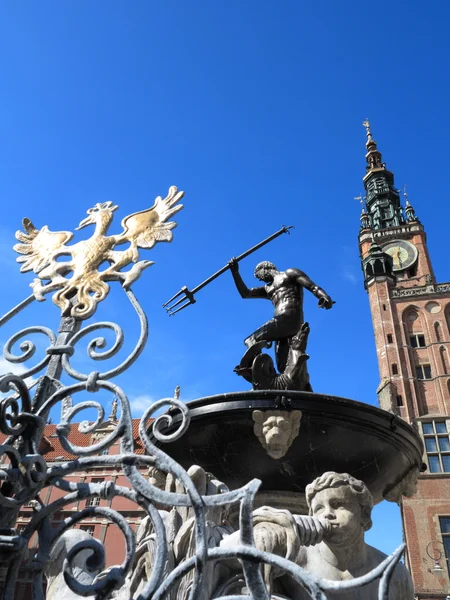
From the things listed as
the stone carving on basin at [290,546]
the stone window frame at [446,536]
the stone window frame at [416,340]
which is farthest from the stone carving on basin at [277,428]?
the stone window frame at [416,340]

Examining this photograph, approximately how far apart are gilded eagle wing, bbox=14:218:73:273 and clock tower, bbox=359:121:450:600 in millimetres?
19193

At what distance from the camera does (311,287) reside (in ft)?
14.2

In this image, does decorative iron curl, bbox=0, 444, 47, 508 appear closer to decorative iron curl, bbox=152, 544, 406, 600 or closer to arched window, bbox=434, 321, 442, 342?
decorative iron curl, bbox=152, 544, 406, 600

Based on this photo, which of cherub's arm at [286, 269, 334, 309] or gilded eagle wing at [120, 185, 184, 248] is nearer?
gilded eagle wing at [120, 185, 184, 248]

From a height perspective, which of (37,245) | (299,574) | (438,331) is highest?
(438,331)

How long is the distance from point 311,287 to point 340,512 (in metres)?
2.42

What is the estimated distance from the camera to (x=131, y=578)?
2.21 meters

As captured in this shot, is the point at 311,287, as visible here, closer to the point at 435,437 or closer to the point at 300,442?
the point at 300,442

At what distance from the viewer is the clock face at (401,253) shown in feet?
107

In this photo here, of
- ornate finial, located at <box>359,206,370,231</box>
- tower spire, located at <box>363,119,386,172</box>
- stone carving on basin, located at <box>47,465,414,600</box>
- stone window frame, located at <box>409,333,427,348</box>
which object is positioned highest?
tower spire, located at <box>363,119,386,172</box>

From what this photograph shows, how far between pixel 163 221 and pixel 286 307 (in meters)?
2.23

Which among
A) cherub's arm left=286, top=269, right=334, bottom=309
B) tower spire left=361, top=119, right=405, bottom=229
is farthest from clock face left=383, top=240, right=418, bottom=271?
cherub's arm left=286, top=269, right=334, bottom=309

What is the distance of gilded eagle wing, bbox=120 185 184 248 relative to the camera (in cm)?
255

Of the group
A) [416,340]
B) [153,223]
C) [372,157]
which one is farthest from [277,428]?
[372,157]
